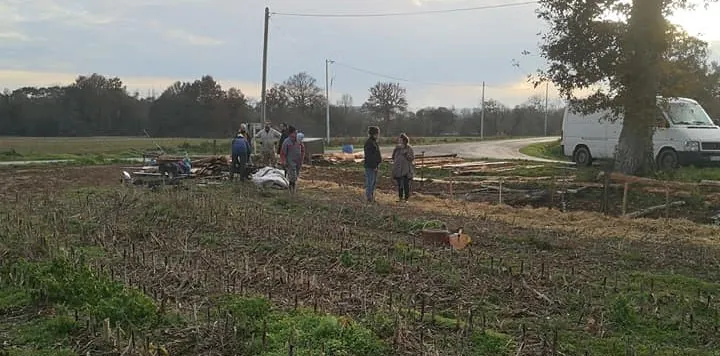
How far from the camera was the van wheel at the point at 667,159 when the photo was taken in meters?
24.2

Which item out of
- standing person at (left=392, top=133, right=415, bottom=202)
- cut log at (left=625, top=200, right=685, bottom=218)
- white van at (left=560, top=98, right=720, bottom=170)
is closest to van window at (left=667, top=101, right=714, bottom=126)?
white van at (left=560, top=98, right=720, bottom=170)

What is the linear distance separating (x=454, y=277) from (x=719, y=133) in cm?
2031

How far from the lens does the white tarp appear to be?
1891 centimetres

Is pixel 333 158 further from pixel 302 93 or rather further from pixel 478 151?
pixel 302 93

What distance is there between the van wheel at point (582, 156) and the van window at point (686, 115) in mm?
4806

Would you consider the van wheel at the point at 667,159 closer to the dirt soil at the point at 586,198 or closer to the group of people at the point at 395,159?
the dirt soil at the point at 586,198

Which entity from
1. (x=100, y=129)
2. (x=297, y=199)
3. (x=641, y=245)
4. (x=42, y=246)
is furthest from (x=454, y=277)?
(x=100, y=129)

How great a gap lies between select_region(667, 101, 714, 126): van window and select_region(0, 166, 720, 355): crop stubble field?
1316 cm

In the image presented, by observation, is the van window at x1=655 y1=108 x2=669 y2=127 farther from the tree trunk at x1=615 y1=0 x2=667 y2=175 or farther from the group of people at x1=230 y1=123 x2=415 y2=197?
the group of people at x1=230 y1=123 x2=415 y2=197

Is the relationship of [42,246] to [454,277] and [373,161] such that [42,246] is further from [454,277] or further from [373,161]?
[373,161]

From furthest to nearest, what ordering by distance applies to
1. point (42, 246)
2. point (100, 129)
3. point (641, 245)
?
point (100, 129)
point (641, 245)
point (42, 246)

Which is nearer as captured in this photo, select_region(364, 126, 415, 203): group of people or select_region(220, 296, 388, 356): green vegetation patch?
select_region(220, 296, 388, 356): green vegetation patch

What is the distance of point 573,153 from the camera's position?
30.0 metres

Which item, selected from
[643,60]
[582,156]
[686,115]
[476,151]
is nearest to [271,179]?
[643,60]
